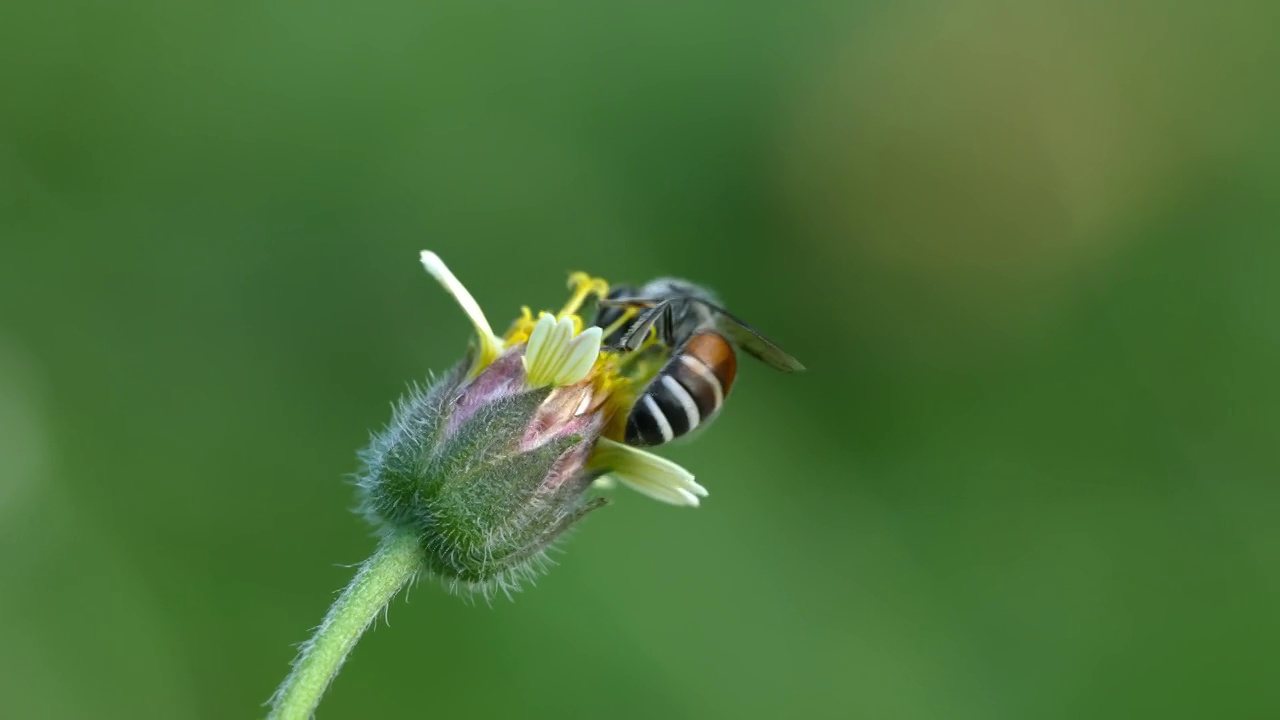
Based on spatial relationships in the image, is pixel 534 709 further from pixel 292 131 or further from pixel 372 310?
pixel 292 131

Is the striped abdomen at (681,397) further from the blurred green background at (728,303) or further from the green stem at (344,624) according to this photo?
the blurred green background at (728,303)

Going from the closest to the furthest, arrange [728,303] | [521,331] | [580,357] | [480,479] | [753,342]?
[480,479] < [580,357] < [521,331] < [753,342] < [728,303]

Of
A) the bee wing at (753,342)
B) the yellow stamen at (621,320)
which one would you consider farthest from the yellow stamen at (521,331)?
the bee wing at (753,342)

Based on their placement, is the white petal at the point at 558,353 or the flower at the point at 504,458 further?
the white petal at the point at 558,353

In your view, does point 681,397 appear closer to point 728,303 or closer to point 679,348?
point 679,348

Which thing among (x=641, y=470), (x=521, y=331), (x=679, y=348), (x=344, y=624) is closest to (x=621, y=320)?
(x=679, y=348)

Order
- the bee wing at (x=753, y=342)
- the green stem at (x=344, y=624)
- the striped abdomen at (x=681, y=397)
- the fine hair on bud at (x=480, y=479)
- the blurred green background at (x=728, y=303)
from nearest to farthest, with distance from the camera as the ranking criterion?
the green stem at (x=344, y=624)
the fine hair on bud at (x=480, y=479)
the striped abdomen at (x=681, y=397)
the bee wing at (x=753, y=342)
the blurred green background at (x=728, y=303)
